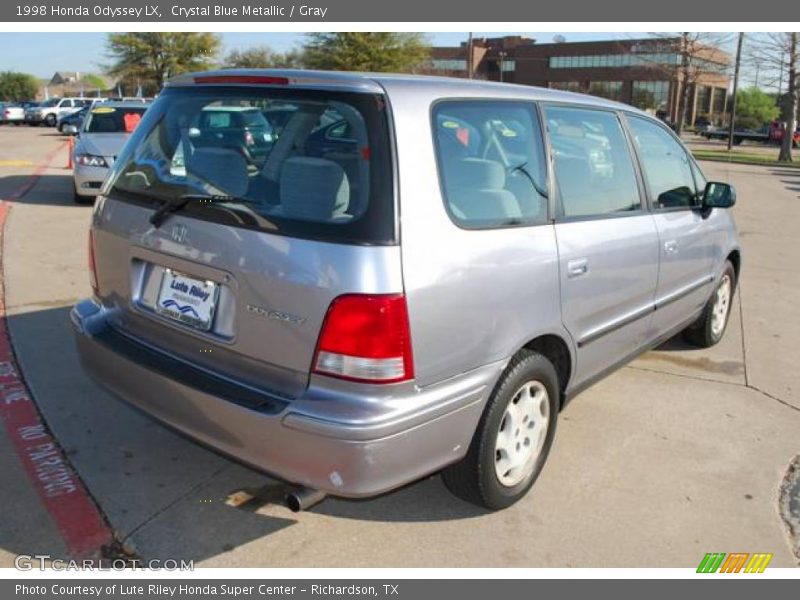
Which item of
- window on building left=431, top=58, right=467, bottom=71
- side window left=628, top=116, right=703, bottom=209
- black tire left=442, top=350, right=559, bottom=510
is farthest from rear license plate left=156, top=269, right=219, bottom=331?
window on building left=431, top=58, right=467, bottom=71

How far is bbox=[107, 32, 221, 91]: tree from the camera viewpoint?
48.1 m

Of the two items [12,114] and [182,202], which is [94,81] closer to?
[12,114]

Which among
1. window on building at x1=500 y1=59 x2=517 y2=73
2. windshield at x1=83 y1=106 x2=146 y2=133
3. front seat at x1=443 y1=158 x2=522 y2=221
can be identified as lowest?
front seat at x1=443 y1=158 x2=522 y2=221

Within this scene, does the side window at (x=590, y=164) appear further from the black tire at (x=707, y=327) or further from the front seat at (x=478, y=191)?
the black tire at (x=707, y=327)

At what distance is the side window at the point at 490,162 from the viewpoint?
2711 millimetres

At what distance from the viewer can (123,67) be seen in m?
50.0

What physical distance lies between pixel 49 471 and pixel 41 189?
1152 cm

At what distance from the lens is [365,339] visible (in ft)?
7.86

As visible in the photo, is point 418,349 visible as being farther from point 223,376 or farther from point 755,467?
point 755,467

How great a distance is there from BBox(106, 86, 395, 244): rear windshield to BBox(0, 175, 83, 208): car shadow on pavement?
30.6ft

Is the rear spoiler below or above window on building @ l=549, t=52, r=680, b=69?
below

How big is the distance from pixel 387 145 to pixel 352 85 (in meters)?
0.29

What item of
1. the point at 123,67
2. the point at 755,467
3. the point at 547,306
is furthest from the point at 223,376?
the point at 123,67

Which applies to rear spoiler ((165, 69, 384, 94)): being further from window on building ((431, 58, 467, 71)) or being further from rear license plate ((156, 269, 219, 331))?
window on building ((431, 58, 467, 71))
